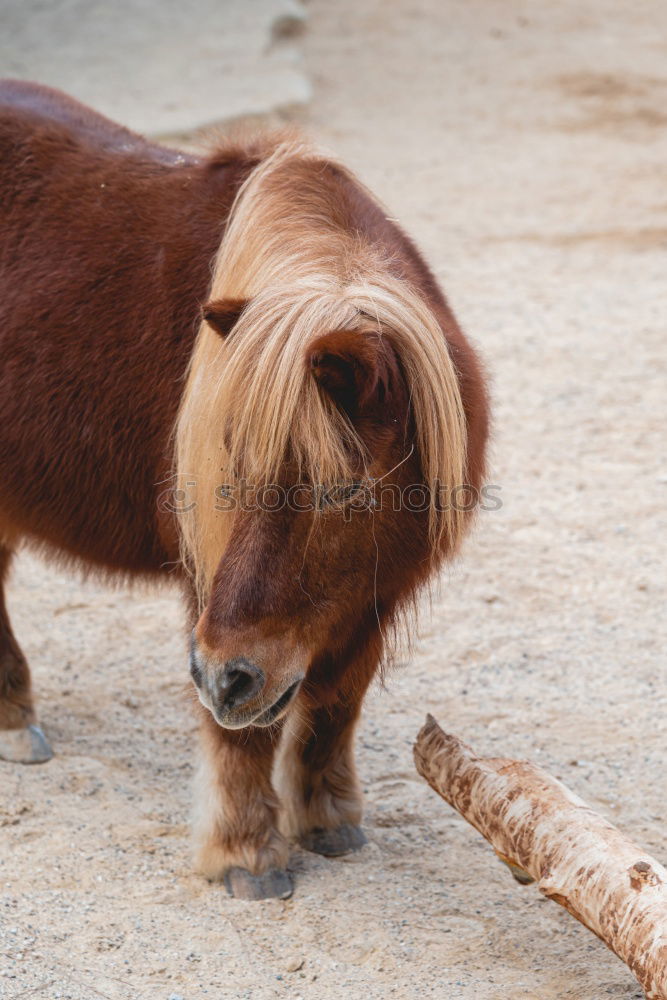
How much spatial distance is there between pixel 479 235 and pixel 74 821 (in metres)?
5.67

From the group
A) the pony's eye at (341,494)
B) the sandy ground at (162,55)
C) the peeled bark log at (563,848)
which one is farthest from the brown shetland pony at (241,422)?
the sandy ground at (162,55)

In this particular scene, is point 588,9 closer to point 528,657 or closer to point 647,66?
point 647,66

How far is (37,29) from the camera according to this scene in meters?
10.9

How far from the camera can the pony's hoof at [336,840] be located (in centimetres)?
307

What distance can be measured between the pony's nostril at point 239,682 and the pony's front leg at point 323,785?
722 mm

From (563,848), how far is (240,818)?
84 cm

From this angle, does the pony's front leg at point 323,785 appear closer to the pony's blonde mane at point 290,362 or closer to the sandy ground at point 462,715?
the sandy ground at point 462,715

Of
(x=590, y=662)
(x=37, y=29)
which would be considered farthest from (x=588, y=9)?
(x=590, y=662)

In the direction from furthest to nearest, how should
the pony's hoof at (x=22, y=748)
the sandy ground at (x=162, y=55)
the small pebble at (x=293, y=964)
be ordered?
1. the sandy ground at (x=162, y=55)
2. the pony's hoof at (x=22, y=748)
3. the small pebble at (x=293, y=964)

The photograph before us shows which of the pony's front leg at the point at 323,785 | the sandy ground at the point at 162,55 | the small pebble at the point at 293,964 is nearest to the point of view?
the small pebble at the point at 293,964

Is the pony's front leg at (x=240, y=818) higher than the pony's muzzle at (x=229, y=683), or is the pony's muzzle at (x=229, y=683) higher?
the pony's muzzle at (x=229, y=683)

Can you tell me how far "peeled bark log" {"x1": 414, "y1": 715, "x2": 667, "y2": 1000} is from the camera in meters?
2.21

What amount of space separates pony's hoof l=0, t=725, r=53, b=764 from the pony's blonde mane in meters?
1.02

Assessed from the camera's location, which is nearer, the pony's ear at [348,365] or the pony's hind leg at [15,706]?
the pony's ear at [348,365]
